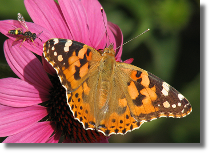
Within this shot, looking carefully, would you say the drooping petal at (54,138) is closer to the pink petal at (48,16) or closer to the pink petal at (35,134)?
the pink petal at (35,134)

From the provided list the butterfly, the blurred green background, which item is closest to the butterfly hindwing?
the butterfly

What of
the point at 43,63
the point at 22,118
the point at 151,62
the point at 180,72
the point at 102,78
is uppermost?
the point at 43,63

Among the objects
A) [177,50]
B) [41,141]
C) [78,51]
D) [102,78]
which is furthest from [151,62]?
[41,141]

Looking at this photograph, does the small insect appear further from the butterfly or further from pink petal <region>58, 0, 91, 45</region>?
pink petal <region>58, 0, 91, 45</region>

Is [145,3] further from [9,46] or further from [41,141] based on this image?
[41,141]

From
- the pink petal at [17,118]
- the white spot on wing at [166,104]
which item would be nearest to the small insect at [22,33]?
the pink petal at [17,118]
